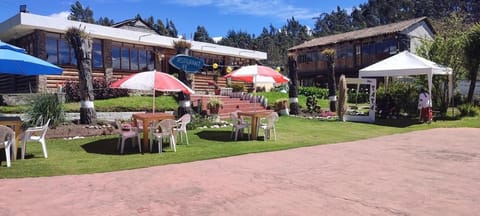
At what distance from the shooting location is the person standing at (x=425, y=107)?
16.2 m

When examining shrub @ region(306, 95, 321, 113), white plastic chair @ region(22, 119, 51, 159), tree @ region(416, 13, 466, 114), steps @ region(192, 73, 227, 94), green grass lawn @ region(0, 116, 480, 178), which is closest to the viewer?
Result: green grass lawn @ region(0, 116, 480, 178)

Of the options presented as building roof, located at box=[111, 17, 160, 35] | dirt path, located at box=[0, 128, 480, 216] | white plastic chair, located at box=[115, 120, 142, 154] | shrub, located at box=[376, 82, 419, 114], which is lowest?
dirt path, located at box=[0, 128, 480, 216]

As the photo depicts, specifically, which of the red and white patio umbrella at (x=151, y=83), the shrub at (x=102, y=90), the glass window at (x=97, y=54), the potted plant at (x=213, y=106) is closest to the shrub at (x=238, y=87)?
the glass window at (x=97, y=54)

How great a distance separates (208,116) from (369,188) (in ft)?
32.5

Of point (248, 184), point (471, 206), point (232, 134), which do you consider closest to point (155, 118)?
point (232, 134)

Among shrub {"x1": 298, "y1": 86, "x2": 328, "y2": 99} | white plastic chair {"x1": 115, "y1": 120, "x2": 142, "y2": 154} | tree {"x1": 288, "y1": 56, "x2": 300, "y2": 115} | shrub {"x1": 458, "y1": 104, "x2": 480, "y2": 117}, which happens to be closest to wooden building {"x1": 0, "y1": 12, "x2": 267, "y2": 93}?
tree {"x1": 288, "y1": 56, "x2": 300, "y2": 115}

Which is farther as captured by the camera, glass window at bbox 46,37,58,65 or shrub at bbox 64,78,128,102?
glass window at bbox 46,37,58,65

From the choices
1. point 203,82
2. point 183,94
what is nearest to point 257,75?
point 183,94

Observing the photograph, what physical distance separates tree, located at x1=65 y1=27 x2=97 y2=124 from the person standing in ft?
39.4

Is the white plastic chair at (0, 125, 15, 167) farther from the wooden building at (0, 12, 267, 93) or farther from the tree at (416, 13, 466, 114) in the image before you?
the tree at (416, 13, 466, 114)

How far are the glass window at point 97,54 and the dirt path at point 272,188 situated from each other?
13.5 meters

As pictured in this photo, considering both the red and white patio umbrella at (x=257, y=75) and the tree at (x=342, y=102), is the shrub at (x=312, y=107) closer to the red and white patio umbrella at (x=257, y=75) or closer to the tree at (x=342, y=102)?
the tree at (x=342, y=102)

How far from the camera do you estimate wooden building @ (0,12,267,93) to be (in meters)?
17.9

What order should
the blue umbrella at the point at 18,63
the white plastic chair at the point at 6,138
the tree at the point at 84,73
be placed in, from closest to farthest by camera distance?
the white plastic chair at the point at 6,138, the blue umbrella at the point at 18,63, the tree at the point at 84,73
